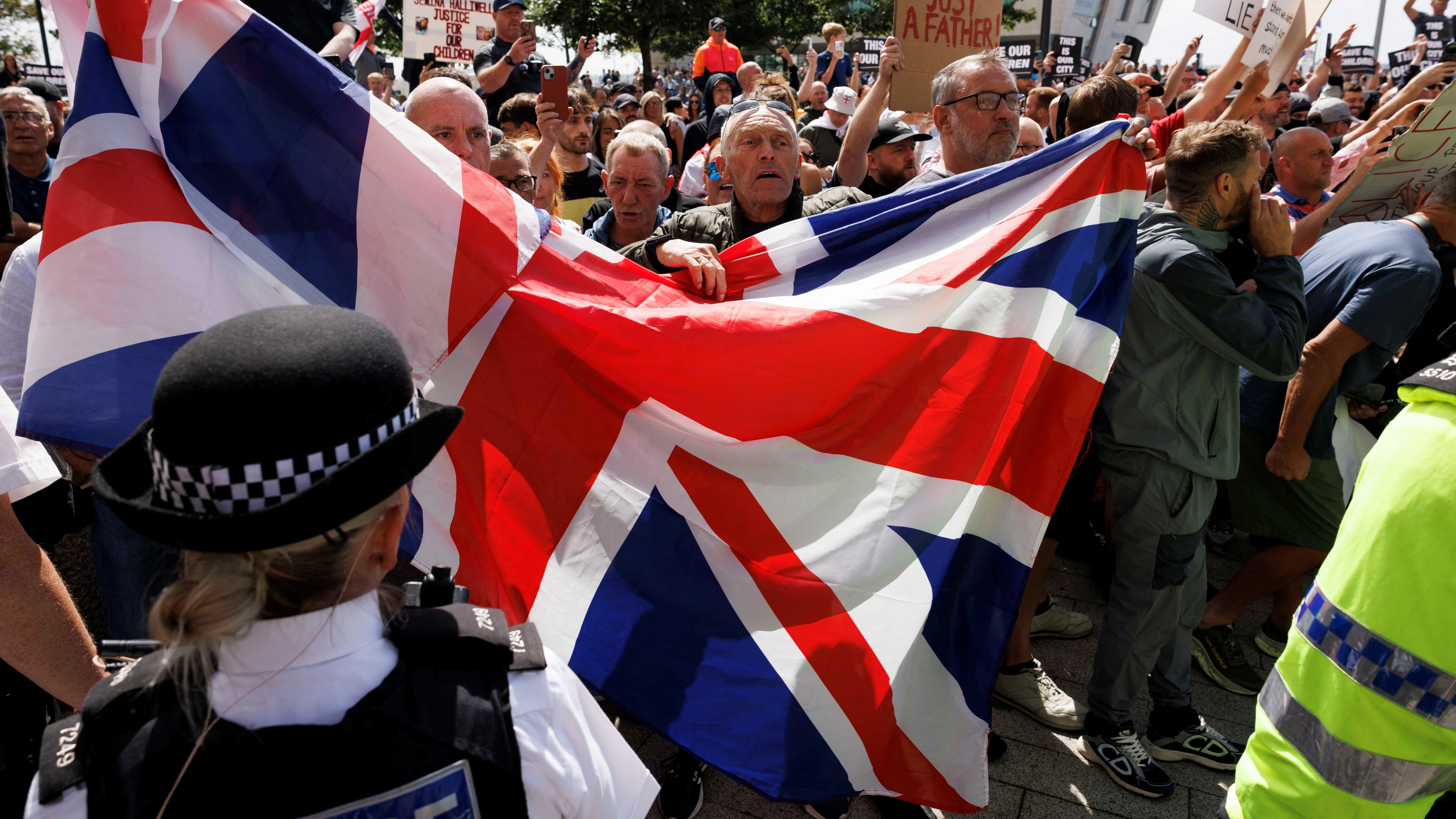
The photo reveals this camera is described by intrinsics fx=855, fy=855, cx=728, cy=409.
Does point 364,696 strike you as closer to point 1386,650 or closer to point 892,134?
point 1386,650

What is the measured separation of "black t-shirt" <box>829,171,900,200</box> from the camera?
4.86 meters

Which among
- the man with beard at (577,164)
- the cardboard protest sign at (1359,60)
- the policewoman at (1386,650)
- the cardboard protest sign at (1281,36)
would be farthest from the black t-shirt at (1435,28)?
the policewoman at (1386,650)

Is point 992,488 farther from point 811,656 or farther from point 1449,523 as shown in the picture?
point 1449,523

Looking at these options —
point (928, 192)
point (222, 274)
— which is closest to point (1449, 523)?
point (928, 192)

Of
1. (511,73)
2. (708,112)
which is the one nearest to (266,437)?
A: (511,73)

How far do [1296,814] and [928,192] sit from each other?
74.1 inches

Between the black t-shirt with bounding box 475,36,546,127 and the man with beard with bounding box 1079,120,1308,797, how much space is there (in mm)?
4568

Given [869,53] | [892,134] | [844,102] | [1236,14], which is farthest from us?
[869,53]

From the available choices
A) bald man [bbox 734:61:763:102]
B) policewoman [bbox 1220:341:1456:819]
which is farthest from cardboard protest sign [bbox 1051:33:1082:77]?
policewoman [bbox 1220:341:1456:819]

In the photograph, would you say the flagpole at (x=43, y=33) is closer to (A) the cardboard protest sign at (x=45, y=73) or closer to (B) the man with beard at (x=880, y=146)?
(A) the cardboard protest sign at (x=45, y=73)

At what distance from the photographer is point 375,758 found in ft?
3.46

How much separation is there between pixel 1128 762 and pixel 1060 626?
0.89 meters

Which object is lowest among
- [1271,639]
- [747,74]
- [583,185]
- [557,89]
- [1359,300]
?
[1271,639]

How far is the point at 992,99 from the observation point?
3242 mm
